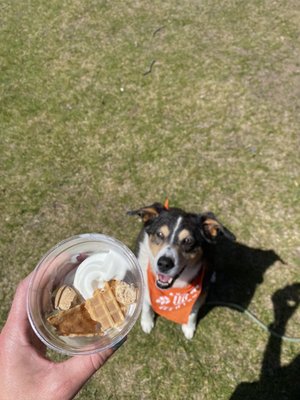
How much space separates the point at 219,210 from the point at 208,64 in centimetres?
270

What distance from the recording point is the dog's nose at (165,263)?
140 inches

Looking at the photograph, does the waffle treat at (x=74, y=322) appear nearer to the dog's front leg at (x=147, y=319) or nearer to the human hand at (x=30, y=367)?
the human hand at (x=30, y=367)

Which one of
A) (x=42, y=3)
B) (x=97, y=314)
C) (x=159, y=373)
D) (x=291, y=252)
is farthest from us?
(x=42, y=3)

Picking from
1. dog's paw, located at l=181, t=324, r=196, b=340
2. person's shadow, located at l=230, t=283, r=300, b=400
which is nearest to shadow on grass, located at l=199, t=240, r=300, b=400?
person's shadow, located at l=230, t=283, r=300, b=400

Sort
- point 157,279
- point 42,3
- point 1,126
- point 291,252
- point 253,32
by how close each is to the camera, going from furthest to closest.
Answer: point 42,3 < point 253,32 < point 1,126 < point 291,252 < point 157,279

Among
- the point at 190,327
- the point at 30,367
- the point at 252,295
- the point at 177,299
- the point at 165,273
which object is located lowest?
the point at 252,295

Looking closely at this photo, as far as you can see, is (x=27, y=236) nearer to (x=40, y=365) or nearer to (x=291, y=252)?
(x=40, y=365)

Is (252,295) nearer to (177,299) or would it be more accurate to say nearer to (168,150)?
(177,299)

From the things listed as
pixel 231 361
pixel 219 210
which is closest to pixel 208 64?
pixel 219 210

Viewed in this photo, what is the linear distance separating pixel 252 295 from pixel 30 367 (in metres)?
3.14

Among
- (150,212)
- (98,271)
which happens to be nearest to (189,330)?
(150,212)

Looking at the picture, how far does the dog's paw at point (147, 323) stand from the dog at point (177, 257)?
0.48 ft

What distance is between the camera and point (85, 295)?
2.27m

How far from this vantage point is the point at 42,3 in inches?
290
